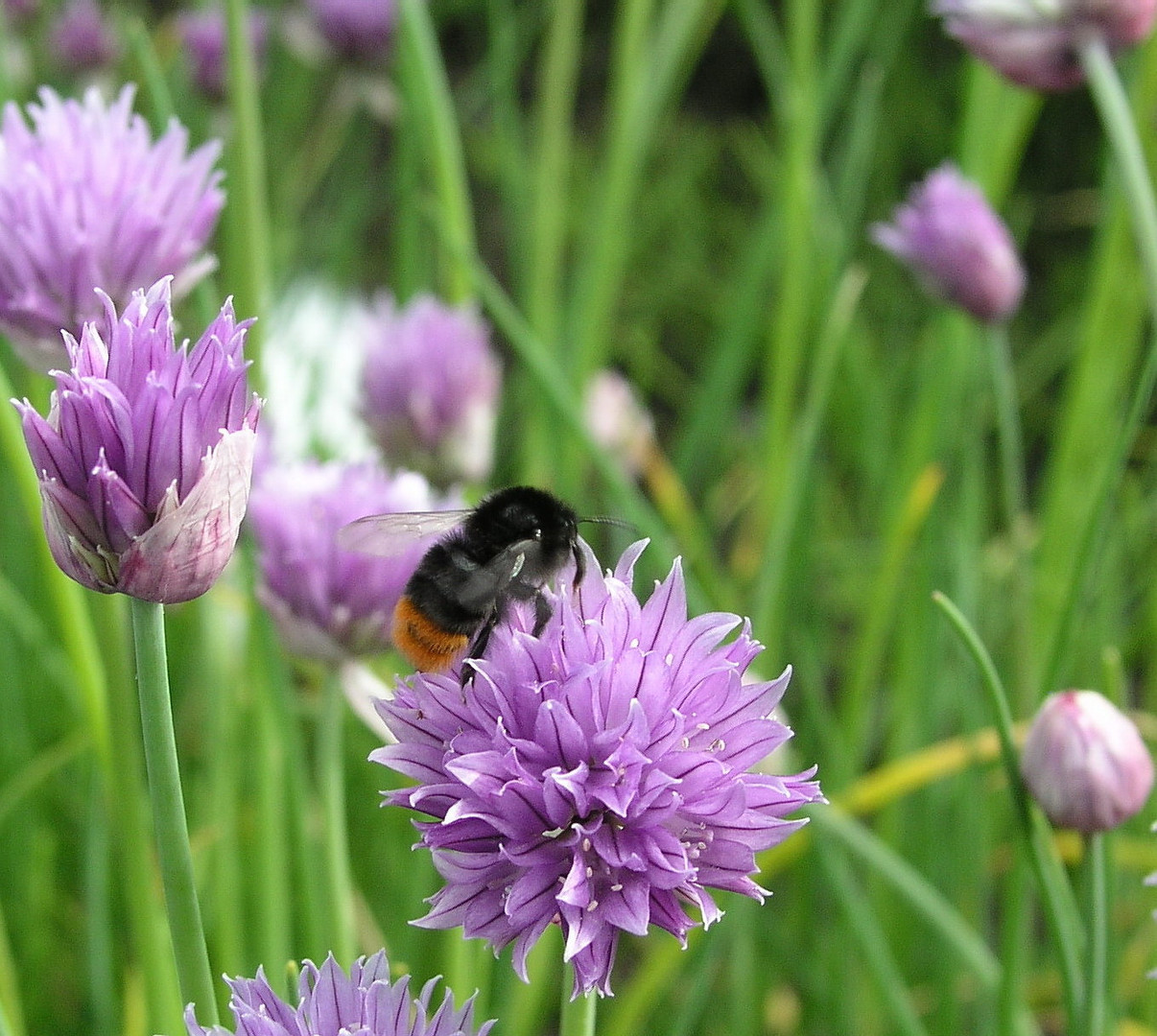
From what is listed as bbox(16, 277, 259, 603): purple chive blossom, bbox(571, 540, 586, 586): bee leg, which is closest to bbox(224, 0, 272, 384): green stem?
bbox(571, 540, 586, 586): bee leg

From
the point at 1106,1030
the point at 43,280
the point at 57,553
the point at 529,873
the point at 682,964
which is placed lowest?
the point at 682,964

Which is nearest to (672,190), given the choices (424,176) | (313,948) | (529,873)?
(424,176)

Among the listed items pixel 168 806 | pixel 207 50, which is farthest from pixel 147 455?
pixel 207 50

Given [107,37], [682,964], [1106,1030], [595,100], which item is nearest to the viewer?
[1106,1030]

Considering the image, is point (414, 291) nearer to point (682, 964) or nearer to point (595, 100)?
point (682, 964)

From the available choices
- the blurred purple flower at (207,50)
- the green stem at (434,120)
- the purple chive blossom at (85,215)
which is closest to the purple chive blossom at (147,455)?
the purple chive blossom at (85,215)
